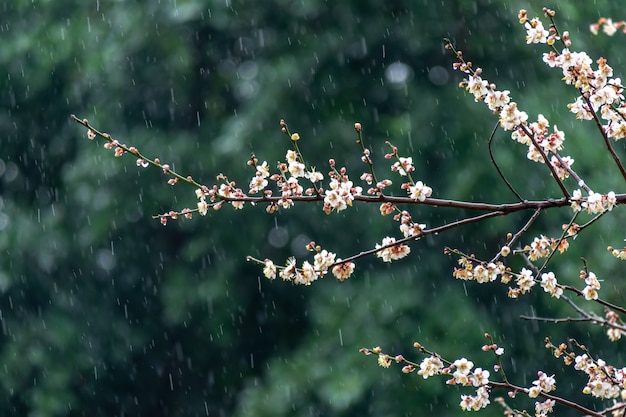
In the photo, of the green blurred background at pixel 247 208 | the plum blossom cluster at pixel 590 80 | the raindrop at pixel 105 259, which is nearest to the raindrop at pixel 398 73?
the green blurred background at pixel 247 208

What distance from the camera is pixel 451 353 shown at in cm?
608

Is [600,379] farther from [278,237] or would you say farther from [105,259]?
[105,259]

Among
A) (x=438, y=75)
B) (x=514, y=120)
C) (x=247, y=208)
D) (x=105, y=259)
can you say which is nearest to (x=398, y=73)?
(x=438, y=75)

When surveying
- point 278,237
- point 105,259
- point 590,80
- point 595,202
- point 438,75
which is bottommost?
point 105,259

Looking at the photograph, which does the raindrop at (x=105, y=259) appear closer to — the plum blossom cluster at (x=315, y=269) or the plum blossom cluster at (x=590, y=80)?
the plum blossom cluster at (x=315, y=269)

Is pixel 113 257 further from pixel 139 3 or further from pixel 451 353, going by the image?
pixel 451 353

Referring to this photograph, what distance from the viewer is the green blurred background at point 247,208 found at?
6.31 m

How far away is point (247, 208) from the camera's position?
23.1 feet

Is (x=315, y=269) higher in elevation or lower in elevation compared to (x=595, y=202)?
lower

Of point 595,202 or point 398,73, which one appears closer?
point 595,202

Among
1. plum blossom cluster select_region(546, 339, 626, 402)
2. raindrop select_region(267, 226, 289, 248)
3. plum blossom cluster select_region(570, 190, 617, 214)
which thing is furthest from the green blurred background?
plum blossom cluster select_region(570, 190, 617, 214)

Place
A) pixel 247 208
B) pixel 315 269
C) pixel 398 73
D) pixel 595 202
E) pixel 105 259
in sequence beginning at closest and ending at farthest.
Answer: pixel 595 202 → pixel 315 269 → pixel 398 73 → pixel 247 208 → pixel 105 259

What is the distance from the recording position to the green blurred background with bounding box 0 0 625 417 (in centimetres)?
631

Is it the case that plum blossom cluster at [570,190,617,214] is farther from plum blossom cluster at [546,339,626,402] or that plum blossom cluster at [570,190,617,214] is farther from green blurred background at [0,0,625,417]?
green blurred background at [0,0,625,417]
